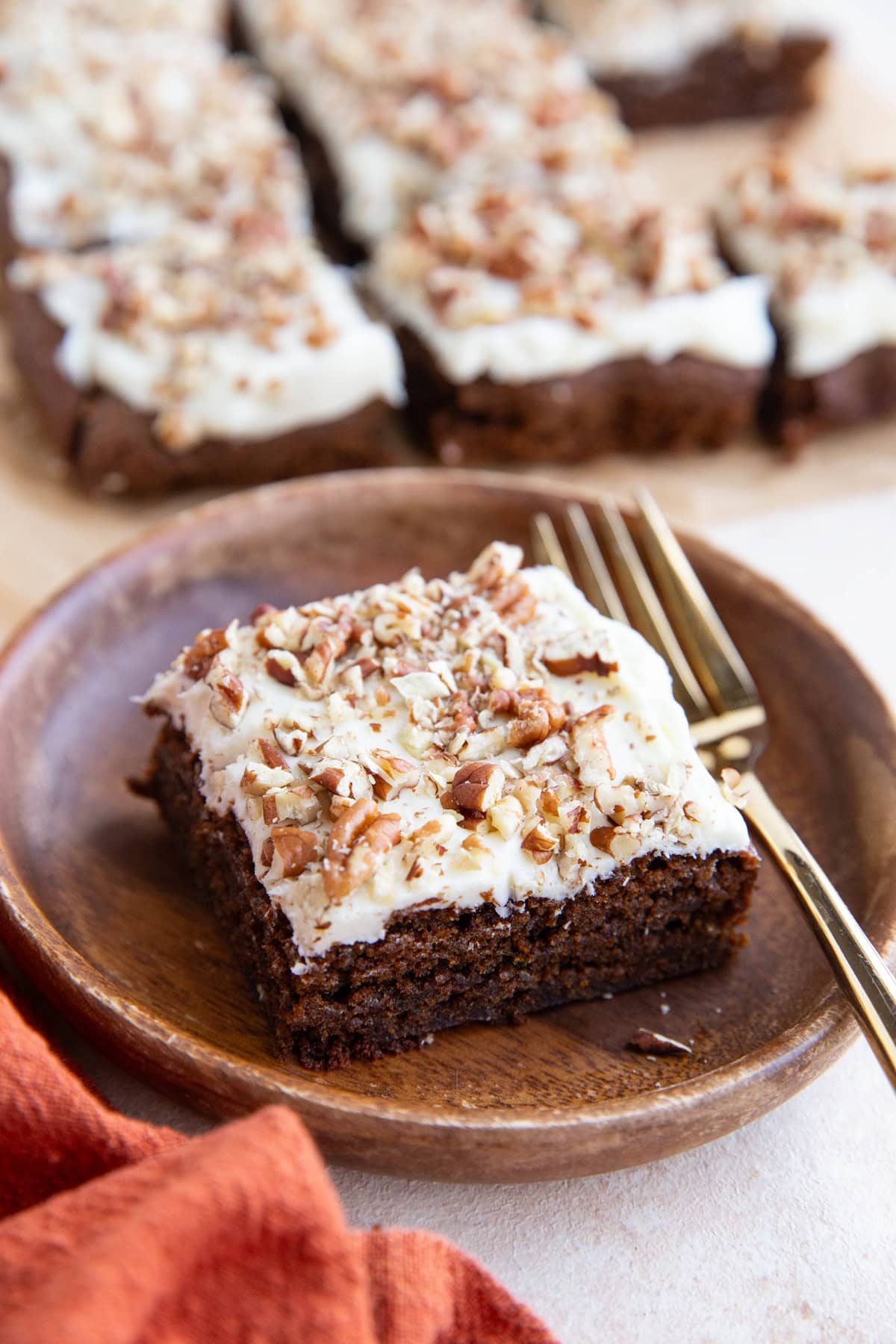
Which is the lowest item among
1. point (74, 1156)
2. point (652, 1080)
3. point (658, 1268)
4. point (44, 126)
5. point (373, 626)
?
point (658, 1268)

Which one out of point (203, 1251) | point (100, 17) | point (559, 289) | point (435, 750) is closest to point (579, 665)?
point (435, 750)

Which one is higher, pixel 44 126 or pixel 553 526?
pixel 44 126

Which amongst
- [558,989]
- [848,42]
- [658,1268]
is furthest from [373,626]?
[848,42]

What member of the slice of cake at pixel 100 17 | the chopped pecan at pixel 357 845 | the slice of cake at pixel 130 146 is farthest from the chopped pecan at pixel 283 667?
the slice of cake at pixel 100 17

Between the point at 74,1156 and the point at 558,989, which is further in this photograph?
the point at 558,989

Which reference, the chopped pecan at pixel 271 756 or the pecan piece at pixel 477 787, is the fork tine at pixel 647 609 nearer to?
the pecan piece at pixel 477 787

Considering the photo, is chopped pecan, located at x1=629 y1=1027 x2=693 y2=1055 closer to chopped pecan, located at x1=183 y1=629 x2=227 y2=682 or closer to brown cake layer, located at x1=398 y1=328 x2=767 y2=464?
chopped pecan, located at x1=183 y1=629 x2=227 y2=682

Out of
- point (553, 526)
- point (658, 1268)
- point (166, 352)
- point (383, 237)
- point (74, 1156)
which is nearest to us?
point (74, 1156)

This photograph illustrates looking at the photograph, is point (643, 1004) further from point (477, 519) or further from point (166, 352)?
point (166, 352)
